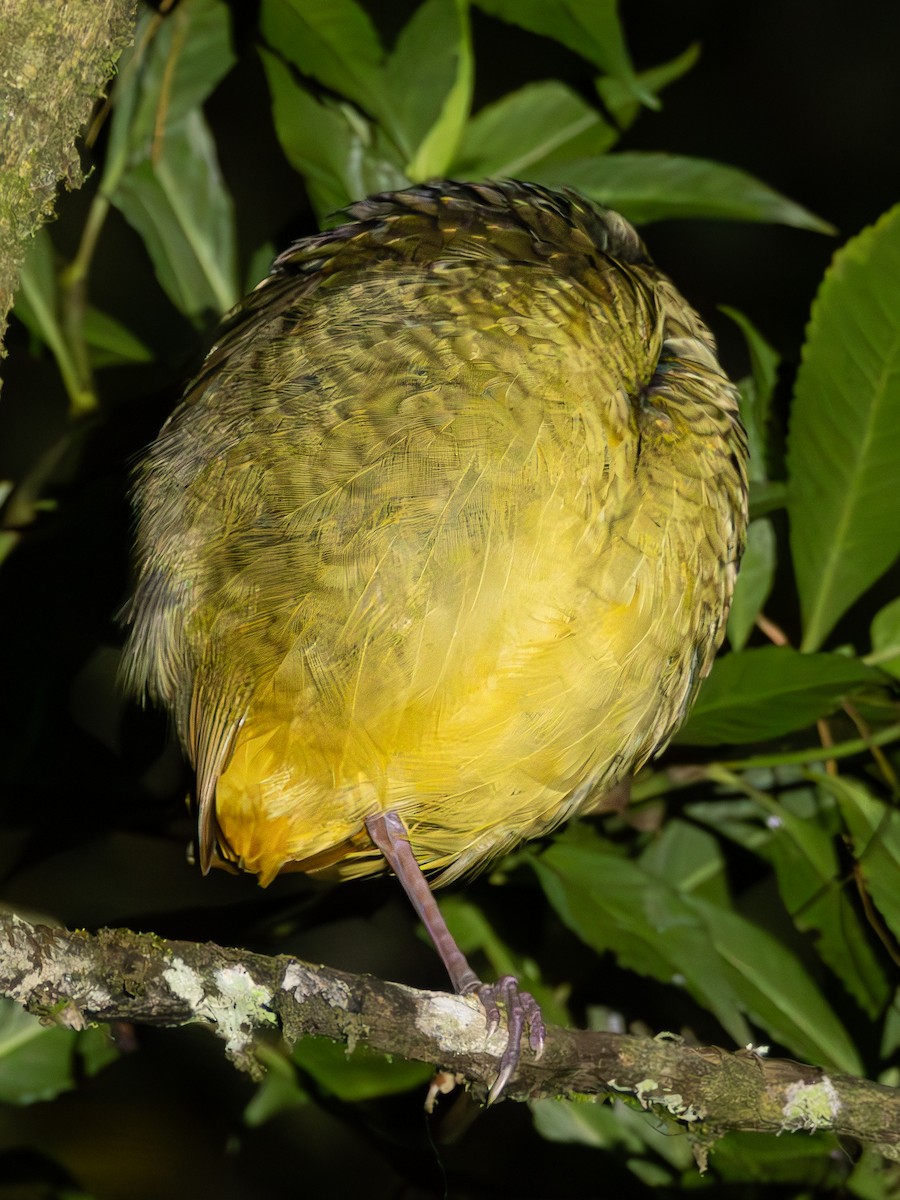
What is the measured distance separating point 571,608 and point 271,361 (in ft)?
1.20

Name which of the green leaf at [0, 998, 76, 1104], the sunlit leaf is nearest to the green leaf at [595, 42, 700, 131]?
the sunlit leaf

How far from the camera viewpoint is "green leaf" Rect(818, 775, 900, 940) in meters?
1.32

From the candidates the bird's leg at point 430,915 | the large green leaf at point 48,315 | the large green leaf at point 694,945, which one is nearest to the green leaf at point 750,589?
the large green leaf at point 694,945

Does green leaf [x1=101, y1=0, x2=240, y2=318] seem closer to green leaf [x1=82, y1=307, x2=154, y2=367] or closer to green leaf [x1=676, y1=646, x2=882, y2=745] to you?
green leaf [x1=82, y1=307, x2=154, y2=367]

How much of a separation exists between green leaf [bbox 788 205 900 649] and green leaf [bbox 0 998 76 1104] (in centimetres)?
102

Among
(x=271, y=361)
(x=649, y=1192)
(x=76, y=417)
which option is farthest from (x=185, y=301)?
(x=649, y=1192)

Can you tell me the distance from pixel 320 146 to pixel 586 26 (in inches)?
13.4

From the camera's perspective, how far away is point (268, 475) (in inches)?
42.3

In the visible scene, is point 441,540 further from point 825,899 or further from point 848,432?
point 825,899

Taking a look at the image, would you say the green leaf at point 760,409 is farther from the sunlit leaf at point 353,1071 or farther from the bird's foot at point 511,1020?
the sunlit leaf at point 353,1071

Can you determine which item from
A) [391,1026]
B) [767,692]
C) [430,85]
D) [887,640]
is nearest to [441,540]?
[391,1026]

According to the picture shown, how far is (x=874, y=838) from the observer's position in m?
1.37

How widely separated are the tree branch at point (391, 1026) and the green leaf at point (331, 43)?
A: 99 cm

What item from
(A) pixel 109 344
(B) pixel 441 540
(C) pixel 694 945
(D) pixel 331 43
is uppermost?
(D) pixel 331 43
